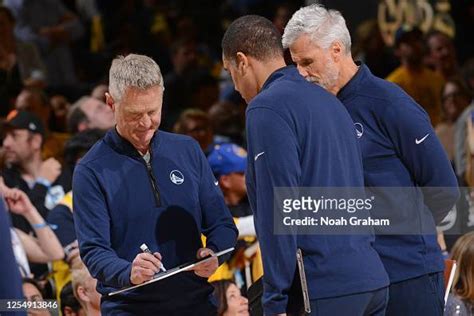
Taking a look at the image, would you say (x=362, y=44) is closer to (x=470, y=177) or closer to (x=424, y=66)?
(x=424, y=66)

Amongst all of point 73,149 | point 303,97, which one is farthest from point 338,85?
point 73,149

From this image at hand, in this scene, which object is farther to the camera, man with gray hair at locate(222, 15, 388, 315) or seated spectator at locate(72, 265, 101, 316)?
seated spectator at locate(72, 265, 101, 316)

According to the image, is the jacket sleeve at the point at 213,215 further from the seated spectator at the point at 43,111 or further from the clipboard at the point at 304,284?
the seated spectator at the point at 43,111

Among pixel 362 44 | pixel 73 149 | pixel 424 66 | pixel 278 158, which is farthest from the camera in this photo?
pixel 362 44

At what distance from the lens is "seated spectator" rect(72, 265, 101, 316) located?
5.82m

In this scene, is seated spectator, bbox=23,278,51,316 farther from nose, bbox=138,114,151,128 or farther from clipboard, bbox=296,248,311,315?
clipboard, bbox=296,248,311,315

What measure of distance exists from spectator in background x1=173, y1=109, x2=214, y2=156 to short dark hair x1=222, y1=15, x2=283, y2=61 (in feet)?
12.1

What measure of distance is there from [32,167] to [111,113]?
2.50ft

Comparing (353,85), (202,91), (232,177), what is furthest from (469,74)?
(353,85)

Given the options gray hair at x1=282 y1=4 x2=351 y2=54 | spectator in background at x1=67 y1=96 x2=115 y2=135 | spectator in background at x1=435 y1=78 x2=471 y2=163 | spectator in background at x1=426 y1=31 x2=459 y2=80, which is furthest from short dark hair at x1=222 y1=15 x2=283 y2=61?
spectator in background at x1=426 y1=31 x2=459 y2=80

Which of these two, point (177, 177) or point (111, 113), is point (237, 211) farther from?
point (177, 177)

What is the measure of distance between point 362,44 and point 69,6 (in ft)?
11.1

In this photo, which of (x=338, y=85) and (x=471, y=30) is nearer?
(x=338, y=85)

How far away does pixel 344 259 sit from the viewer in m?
4.29
